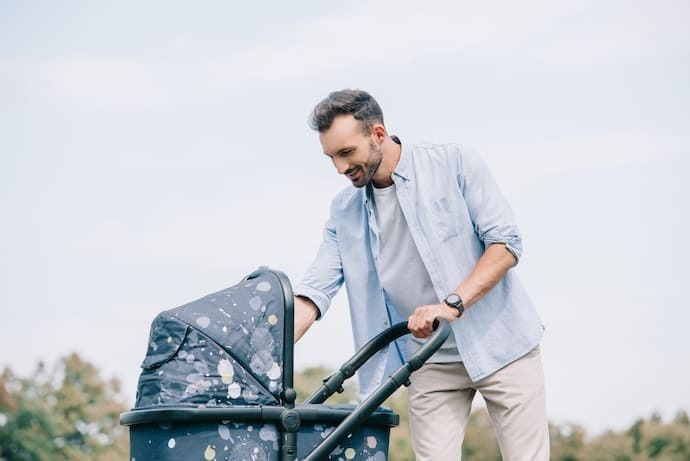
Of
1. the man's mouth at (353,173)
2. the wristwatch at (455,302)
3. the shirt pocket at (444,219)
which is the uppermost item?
the man's mouth at (353,173)

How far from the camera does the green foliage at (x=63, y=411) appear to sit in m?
28.6

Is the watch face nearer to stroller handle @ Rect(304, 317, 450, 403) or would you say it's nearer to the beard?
stroller handle @ Rect(304, 317, 450, 403)

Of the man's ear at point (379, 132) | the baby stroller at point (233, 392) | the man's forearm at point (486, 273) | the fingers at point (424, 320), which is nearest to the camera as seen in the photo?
the baby stroller at point (233, 392)

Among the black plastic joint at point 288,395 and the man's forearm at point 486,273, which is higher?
the man's forearm at point 486,273

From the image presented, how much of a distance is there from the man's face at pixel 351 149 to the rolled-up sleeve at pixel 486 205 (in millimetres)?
344

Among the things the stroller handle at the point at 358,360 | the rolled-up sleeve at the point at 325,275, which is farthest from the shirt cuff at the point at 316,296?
the stroller handle at the point at 358,360

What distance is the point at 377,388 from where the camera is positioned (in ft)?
11.0

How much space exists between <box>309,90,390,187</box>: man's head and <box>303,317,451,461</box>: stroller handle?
57 centimetres

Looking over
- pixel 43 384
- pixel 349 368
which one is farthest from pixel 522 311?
pixel 43 384

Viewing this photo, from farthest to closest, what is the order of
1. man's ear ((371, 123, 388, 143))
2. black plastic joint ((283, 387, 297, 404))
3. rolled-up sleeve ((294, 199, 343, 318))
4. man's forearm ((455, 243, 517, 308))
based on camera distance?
rolled-up sleeve ((294, 199, 343, 318)) < man's ear ((371, 123, 388, 143)) < man's forearm ((455, 243, 517, 308)) < black plastic joint ((283, 387, 297, 404))

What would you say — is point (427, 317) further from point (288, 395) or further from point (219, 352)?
point (219, 352)

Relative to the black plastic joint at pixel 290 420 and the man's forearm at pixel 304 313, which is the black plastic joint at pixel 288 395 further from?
the man's forearm at pixel 304 313

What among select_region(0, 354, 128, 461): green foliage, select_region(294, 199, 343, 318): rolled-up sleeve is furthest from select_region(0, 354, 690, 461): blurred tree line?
select_region(294, 199, 343, 318): rolled-up sleeve

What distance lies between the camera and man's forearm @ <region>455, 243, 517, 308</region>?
370cm
